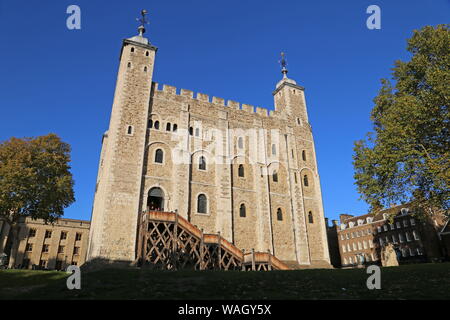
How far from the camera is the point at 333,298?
9.12 meters

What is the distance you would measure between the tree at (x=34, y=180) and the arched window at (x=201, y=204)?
10901 millimetres

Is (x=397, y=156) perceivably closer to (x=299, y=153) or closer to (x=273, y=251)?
(x=273, y=251)

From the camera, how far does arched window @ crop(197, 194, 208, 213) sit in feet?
85.8

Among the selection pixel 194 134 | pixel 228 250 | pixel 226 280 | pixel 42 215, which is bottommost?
pixel 226 280

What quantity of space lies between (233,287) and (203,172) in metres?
17.0

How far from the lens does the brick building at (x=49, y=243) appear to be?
147 feet

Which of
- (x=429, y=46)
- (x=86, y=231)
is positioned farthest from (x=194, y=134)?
(x=86, y=231)

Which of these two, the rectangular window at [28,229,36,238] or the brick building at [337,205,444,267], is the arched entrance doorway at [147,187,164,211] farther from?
the rectangular window at [28,229,36,238]

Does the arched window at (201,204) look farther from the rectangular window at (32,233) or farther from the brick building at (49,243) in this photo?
the rectangular window at (32,233)

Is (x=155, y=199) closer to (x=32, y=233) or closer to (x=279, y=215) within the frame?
(x=279, y=215)

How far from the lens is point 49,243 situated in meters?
47.1

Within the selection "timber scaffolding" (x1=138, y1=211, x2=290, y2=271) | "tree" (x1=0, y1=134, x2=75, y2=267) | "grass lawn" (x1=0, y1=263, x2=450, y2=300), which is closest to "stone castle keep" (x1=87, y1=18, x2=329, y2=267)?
"timber scaffolding" (x1=138, y1=211, x2=290, y2=271)

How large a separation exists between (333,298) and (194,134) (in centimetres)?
2103
